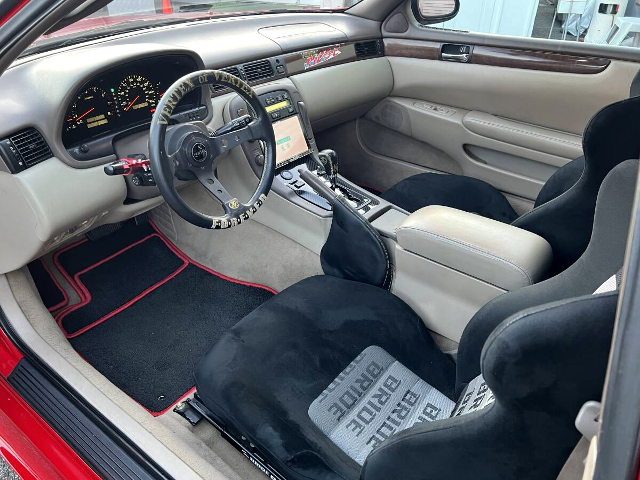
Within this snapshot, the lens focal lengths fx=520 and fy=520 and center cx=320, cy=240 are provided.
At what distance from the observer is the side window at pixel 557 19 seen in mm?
2270

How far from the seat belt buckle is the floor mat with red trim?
1.30 meters

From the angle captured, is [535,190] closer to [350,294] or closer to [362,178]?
[362,178]

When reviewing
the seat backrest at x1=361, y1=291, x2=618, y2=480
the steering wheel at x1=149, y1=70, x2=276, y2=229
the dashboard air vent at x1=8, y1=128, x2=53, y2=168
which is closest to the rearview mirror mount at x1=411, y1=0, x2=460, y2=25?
the steering wheel at x1=149, y1=70, x2=276, y2=229

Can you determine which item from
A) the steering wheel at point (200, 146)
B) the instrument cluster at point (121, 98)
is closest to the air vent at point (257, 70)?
the instrument cluster at point (121, 98)

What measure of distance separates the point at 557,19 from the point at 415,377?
3.99 meters

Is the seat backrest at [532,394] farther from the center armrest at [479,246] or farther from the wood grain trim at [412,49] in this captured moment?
the wood grain trim at [412,49]

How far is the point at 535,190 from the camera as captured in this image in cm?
223

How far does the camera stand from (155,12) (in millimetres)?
2025

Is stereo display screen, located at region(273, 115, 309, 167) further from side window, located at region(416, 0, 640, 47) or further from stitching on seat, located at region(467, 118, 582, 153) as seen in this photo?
side window, located at region(416, 0, 640, 47)

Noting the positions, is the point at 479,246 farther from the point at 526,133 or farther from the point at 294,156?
the point at 526,133

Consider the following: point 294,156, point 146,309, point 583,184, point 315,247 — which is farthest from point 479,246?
point 146,309

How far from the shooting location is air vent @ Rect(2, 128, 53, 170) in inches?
50.3

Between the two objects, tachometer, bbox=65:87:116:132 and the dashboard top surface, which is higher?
the dashboard top surface

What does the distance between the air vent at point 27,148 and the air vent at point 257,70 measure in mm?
844
